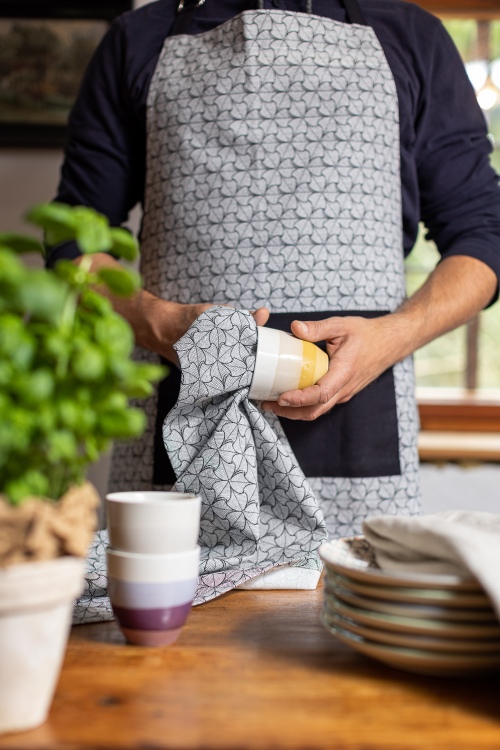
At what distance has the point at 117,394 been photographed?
18.7 inches

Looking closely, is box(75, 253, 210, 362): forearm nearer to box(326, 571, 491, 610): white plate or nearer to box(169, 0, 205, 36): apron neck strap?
box(169, 0, 205, 36): apron neck strap

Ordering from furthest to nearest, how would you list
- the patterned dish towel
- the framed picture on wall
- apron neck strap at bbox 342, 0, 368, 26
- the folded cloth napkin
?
the framed picture on wall → apron neck strap at bbox 342, 0, 368, 26 → the patterned dish towel → the folded cloth napkin

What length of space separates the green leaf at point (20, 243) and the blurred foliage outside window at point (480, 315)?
2211 mm

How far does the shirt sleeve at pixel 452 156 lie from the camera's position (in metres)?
1.41

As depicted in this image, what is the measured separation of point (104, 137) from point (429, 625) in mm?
1148

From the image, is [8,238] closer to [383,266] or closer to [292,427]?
[292,427]

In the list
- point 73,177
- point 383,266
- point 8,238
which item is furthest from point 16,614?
point 73,177

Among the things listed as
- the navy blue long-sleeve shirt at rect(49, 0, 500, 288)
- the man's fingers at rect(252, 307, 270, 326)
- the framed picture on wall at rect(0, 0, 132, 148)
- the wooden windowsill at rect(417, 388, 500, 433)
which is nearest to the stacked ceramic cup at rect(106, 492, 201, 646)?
the man's fingers at rect(252, 307, 270, 326)

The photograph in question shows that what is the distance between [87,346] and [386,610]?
0.91 feet

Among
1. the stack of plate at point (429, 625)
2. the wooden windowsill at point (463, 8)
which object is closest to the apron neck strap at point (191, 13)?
the stack of plate at point (429, 625)

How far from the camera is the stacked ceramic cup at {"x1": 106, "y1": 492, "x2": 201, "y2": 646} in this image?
60cm

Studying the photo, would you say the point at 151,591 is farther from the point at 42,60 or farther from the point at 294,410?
the point at 42,60

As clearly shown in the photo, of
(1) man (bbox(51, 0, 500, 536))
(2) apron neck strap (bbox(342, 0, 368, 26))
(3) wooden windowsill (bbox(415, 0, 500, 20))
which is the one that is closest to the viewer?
(1) man (bbox(51, 0, 500, 536))

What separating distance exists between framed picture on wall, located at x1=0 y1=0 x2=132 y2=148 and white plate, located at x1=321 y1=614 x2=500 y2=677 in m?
1.69
